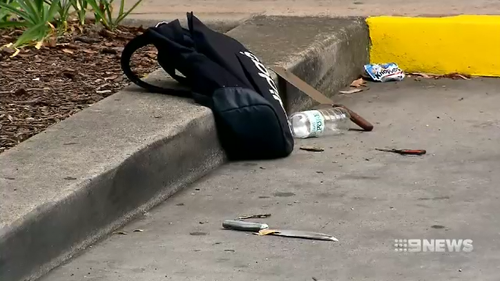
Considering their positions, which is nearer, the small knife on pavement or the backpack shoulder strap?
the small knife on pavement

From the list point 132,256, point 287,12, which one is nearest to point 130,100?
point 132,256

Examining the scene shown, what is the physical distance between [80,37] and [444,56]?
2019 millimetres

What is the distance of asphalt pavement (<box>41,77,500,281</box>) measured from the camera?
133 inches

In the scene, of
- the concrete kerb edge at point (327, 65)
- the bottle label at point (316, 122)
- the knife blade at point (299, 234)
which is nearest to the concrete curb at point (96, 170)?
the concrete kerb edge at point (327, 65)

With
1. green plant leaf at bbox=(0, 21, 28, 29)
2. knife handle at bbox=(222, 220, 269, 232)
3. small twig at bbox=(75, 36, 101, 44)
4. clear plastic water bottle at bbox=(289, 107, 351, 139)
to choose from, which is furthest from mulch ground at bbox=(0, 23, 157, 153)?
knife handle at bbox=(222, 220, 269, 232)

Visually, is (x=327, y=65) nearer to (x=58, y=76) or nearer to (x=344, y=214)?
(x=58, y=76)

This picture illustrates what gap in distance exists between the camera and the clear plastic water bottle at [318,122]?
4899 millimetres

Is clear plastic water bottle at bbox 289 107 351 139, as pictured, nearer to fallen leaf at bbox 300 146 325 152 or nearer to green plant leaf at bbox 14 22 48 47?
fallen leaf at bbox 300 146 325 152

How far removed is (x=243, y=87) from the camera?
14.8ft

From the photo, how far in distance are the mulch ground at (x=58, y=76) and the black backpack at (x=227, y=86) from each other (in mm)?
325

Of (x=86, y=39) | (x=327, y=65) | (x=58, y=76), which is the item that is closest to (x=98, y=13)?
(x=86, y=39)

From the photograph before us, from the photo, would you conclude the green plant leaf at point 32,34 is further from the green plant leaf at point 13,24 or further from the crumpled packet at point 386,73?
the crumpled packet at point 386,73

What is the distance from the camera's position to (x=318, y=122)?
16.1 feet

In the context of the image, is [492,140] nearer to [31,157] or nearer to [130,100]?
[130,100]
